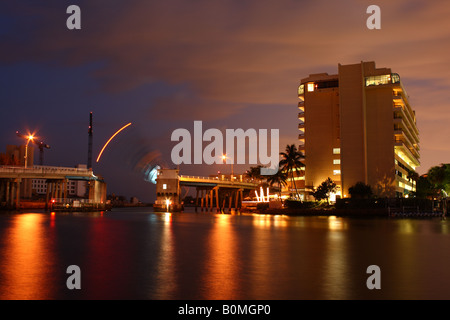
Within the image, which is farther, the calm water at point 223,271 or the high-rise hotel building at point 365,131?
the high-rise hotel building at point 365,131

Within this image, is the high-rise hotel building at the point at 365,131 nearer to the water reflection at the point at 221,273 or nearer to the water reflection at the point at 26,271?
the water reflection at the point at 221,273

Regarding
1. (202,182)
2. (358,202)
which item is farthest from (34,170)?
(358,202)

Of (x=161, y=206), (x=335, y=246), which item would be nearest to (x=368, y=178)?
(x=161, y=206)

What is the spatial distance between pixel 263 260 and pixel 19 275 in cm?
1252

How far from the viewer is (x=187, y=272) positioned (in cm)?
2020

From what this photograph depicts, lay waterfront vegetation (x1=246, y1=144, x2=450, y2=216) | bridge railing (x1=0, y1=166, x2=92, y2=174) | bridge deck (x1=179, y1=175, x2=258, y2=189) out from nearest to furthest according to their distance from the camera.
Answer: waterfront vegetation (x1=246, y1=144, x2=450, y2=216) → bridge railing (x1=0, y1=166, x2=92, y2=174) → bridge deck (x1=179, y1=175, x2=258, y2=189)

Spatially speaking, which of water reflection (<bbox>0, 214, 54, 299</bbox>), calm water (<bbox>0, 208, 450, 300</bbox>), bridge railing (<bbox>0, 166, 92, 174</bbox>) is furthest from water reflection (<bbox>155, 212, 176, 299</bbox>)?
bridge railing (<bbox>0, 166, 92, 174</bbox>)

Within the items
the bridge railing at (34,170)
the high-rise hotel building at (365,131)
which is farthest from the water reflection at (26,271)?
the bridge railing at (34,170)

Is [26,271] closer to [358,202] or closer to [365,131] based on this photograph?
[358,202]

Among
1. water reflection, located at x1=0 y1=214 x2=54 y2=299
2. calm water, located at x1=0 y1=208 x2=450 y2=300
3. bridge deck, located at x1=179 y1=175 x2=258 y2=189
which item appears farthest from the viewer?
bridge deck, located at x1=179 y1=175 x2=258 y2=189

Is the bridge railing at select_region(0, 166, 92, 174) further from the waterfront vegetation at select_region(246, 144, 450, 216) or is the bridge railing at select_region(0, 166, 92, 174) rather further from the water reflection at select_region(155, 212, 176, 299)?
the water reflection at select_region(155, 212, 176, 299)

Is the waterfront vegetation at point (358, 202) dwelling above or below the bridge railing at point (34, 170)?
below
